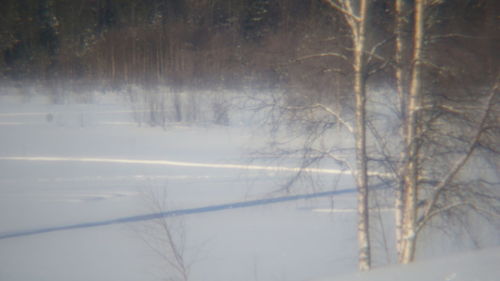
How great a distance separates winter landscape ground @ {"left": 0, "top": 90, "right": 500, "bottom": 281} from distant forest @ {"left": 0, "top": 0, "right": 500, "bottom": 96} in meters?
1.78

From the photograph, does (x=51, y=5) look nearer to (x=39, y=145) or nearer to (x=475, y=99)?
(x=39, y=145)

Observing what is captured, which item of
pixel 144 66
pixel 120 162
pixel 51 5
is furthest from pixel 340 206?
pixel 144 66

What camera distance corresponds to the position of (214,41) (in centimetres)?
1861

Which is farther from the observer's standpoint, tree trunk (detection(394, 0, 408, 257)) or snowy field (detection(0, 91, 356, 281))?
snowy field (detection(0, 91, 356, 281))

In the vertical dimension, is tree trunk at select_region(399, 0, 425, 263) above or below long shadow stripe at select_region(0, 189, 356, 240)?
above

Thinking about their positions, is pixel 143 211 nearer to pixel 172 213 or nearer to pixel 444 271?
pixel 172 213

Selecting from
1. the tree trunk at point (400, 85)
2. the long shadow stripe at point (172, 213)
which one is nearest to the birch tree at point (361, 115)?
the tree trunk at point (400, 85)

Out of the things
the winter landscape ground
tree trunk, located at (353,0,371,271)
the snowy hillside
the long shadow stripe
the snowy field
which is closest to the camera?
the snowy hillside

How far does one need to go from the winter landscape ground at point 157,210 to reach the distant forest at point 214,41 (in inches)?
70.2

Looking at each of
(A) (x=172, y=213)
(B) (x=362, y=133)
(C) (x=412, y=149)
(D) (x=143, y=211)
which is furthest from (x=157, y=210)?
(C) (x=412, y=149)

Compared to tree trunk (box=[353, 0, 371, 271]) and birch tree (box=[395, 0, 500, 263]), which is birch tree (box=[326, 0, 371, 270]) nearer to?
tree trunk (box=[353, 0, 371, 271])

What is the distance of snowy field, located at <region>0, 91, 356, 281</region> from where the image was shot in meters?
6.45

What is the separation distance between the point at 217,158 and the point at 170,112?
738 centimetres

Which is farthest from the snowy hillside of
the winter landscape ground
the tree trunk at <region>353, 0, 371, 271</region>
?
the tree trunk at <region>353, 0, 371, 271</region>
